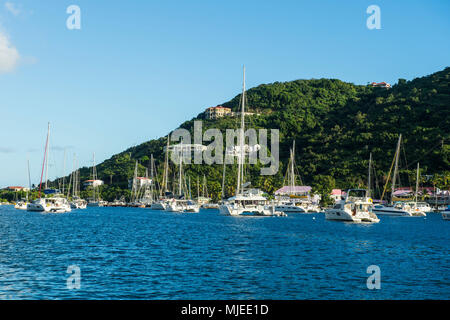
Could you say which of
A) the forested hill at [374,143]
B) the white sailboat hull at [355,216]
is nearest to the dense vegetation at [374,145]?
the forested hill at [374,143]

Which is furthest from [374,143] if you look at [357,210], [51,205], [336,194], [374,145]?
[51,205]

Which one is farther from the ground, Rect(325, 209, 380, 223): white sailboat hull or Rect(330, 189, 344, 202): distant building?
Rect(330, 189, 344, 202): distant building

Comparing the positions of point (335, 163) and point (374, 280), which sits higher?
point (335, 163)

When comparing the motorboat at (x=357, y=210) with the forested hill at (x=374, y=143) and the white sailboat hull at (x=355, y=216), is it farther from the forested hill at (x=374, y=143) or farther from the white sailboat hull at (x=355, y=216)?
the forested hill at (x=374, y=143)

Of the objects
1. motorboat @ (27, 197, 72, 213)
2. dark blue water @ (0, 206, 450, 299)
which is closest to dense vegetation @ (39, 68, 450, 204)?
motorboat @ (27, 197, 72, 213)

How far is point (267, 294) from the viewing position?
68.4 feet

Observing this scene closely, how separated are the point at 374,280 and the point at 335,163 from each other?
133635 mm

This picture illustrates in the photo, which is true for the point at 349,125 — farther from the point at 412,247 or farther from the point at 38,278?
the point at 38,278

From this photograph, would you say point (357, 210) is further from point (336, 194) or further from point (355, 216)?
point (336, 194)

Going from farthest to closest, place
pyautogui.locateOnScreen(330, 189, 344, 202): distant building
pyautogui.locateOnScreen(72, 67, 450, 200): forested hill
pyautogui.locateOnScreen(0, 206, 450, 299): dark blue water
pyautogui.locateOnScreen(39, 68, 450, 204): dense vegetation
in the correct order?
pyautogui.locateOnScreen(330, 189, 344, 202): distant building < pyautogui.locateOnScreen(72, 67, 450, 200): forested hill < pyautogui.locateOnScreen(39, 68, 450, 204): dense vegetation < pyautogui.locateOnScreen(0, 206, 450, 299): dark blue water

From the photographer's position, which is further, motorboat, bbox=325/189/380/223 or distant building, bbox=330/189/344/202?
distant building, bbox=330/189/344/202

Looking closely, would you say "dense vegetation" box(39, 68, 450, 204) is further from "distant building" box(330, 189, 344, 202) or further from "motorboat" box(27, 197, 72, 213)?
"motorboat" box(27, 197, 72, 213)
